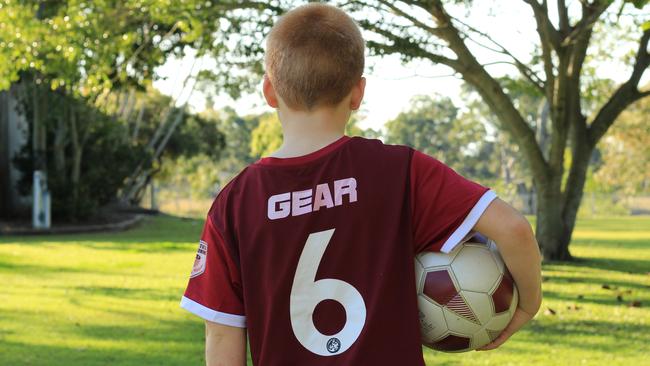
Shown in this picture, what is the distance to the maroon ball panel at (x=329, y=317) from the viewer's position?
2361mm

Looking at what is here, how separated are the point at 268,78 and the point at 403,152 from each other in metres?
0.45

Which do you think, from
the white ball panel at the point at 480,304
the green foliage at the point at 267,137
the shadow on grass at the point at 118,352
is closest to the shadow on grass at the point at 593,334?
the shadow on grass at the point at 118,352

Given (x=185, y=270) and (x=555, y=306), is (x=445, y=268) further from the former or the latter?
(x=185, y=270)

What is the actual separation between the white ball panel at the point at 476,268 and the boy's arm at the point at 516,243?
0.23 feet

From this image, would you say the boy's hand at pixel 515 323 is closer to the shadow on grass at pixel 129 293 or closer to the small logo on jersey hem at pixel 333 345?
the small logo on jersey hem at pixel 333 345

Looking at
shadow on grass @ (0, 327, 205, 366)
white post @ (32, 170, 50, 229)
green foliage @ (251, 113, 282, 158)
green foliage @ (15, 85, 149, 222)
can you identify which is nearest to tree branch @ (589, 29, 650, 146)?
shadow on grass @ (0, 327, 205, 366)

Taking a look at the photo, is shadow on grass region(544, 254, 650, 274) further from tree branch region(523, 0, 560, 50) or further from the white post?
the white post

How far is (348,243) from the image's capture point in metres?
2.35

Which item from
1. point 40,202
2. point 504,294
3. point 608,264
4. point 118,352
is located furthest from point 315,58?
point 40,202

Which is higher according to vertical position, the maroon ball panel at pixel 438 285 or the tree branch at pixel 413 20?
the tree branch at pixel 413 20

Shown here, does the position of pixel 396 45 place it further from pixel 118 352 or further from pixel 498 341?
pixel 498 341

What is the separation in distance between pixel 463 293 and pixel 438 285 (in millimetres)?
177

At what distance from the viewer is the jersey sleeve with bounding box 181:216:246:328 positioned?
2.50m

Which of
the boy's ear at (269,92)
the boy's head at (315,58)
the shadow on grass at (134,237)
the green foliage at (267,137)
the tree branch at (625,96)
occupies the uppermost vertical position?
the tree branch at (625,96)
